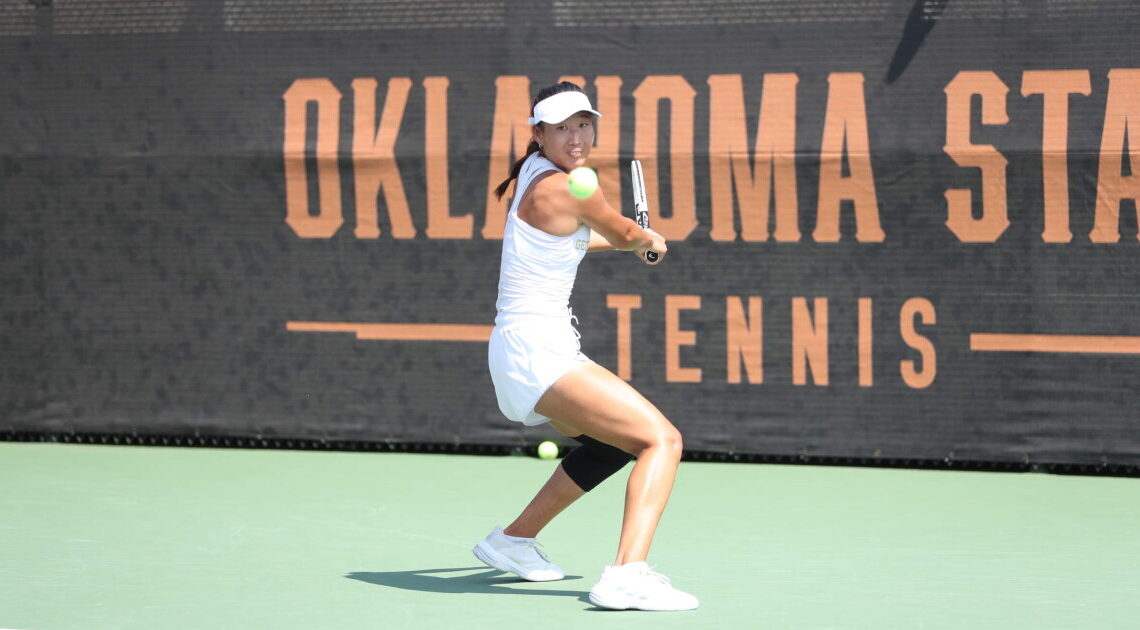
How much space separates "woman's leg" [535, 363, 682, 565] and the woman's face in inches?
24.5

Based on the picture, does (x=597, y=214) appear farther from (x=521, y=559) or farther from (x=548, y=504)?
(x=521, y=559)

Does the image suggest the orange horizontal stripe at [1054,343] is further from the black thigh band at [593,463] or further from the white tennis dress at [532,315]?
the white tennis dress at [532,315]

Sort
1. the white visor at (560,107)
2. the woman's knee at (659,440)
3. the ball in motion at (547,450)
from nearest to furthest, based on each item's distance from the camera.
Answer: the woman's knee at (659,440) → the white visor at (560,107) → the ball in motion at (547,450)

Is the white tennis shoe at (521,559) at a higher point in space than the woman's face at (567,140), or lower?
lower

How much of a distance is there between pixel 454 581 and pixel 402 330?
2.72m

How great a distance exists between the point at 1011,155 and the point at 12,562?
433 centimetres

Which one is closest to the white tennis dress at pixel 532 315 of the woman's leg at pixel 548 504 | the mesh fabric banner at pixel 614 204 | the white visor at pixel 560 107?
the white visor at pixel 560 107

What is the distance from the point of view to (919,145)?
6723 millimetres

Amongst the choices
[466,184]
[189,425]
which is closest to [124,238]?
[189,425]

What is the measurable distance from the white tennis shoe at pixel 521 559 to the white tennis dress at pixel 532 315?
44cm

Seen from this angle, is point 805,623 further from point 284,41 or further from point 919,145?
point 284,41

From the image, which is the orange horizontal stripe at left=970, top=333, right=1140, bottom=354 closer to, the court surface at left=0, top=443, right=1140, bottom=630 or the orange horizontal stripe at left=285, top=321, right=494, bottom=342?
the court surface at left=0, top=443, right=1140, bottom=630

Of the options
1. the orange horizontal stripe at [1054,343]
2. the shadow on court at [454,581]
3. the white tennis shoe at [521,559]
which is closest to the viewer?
the shadow on court at [454,581]

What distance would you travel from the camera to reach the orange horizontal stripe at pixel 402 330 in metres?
7.23
